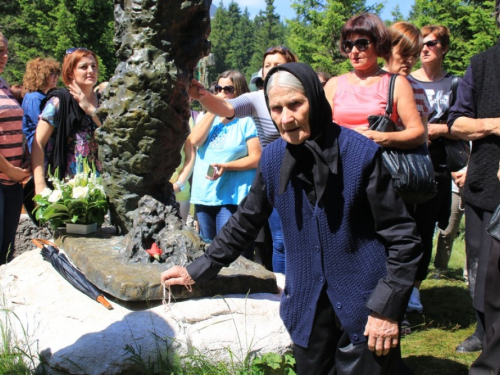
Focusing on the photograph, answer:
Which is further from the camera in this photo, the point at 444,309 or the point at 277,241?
the point at 444,309

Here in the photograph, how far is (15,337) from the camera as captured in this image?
310 centimetres

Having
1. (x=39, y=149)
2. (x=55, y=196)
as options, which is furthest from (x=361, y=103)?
(x=39, y=149)

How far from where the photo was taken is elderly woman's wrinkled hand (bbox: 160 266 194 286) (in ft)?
9.32

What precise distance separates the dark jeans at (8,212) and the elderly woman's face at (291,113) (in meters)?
3.04

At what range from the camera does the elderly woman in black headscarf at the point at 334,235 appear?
2150mm

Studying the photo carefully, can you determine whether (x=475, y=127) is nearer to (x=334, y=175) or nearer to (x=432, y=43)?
(x=334, y=175)

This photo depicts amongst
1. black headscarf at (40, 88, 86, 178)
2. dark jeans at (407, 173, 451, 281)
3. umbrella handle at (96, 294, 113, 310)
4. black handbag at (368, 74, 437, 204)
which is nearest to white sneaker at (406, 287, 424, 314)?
dark jeans at (407, 173, 451, 281)

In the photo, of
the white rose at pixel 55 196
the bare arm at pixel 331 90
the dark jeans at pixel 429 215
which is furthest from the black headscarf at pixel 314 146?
the white rose at pixel 55 196

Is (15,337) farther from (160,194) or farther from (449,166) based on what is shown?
(449,166)

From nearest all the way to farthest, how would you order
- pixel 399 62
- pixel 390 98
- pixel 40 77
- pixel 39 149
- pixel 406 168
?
1. pixel 406 168
2. pixel 390 98
3. pixel 399 62
4. pixel 39 149
5. pixel 40 77

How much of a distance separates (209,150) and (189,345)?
256 cm

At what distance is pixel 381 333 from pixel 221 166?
3035mm

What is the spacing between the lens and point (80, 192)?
3.91 meters

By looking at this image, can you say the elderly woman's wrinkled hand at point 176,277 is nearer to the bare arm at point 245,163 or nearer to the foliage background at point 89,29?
the bare arm at point 245,163
